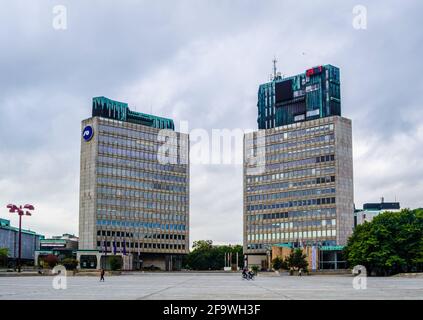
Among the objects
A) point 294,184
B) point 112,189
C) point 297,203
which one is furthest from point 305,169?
point 112,189

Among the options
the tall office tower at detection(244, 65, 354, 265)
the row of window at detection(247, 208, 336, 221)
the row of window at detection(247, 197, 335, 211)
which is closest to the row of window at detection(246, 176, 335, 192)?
the tall office tower at detection(244, 65, 354, 265)

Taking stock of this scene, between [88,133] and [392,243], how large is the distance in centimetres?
10818

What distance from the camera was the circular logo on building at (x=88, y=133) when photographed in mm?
188750

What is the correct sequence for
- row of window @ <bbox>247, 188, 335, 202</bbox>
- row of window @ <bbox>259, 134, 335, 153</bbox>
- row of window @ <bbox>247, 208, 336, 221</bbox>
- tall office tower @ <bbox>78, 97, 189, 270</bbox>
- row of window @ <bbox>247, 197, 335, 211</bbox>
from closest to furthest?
row of window @ <bbox>247, 208, 336, 221</bbox> → row of window @ <bbox>247, 197, 335, 211</bbox> → row of window @ <bbox>247, 188, 335, 202</bbox> → row of window @ <bbox>259, 134, 335, 153</bbox> → tall office tower @ <bbox>78, 97, 189, 270</bbox>

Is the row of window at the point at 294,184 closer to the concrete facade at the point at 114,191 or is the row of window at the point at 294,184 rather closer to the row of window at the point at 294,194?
the row of window at the point at 294,194

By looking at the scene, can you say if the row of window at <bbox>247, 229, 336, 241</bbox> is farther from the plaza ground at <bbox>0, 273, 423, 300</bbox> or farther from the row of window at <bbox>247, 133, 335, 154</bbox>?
the plaza ground at <bbox>0, 273, 423, 300</bbox>

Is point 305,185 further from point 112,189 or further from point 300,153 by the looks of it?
point 112,189

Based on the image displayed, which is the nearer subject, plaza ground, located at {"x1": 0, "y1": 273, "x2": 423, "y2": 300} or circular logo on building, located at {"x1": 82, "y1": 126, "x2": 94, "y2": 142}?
plaza ground, located at {"x1": 0, "y1": 273, "x2": 423, "y2": 300}

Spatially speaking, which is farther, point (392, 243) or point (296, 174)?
point (296, 174)

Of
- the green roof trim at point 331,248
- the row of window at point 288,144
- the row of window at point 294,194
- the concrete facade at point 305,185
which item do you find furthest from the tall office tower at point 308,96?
the green roof trim at point 331,248

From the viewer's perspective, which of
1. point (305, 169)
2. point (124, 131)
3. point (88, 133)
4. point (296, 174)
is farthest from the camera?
point (124, 131)

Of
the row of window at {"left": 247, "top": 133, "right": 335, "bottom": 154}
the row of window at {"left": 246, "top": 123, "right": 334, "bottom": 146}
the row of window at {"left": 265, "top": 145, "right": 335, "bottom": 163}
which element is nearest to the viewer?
the row of window at {"left": 265, "top": 145, "right": 335, "bottom": 163}

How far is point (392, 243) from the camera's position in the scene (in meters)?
112

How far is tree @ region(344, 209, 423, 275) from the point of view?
110 m
